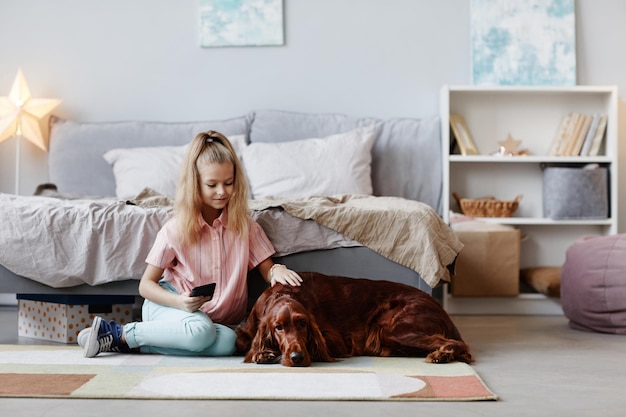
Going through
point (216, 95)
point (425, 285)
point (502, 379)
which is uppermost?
point (216, 95)

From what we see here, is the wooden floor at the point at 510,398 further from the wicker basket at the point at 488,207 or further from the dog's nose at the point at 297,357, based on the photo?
the wicker basket at the point at 488,207

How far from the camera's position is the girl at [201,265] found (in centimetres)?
253

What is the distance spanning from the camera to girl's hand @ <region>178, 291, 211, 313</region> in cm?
247

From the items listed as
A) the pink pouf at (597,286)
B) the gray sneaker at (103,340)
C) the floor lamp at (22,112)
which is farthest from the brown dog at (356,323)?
the floor lamp at (22,112)

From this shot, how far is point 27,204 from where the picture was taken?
2.90 m

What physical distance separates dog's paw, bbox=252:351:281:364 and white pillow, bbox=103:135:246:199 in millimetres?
1620

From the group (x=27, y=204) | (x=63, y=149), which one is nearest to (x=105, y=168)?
(x=63, y=149)

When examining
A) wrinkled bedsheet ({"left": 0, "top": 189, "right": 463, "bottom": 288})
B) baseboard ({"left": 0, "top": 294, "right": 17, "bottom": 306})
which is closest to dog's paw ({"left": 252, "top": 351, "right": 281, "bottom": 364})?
wrinkled bedsheet ({"left": 0, "top": 189, "right": 463, "bottom": 288})

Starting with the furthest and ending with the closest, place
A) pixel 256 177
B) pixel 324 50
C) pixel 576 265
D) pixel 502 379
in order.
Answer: pixel 324 50 → pixel 256 177 → pixel 576 265 → pixel 502 379

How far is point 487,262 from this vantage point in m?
3.74

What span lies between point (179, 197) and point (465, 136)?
6.42 feet

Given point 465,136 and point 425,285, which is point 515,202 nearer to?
point 465,136

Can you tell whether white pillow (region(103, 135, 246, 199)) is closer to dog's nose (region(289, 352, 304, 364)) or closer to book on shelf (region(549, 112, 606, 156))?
book on shelf (region(549, 112, 606, 156))

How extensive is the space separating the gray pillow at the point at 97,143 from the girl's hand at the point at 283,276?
1676 mm
